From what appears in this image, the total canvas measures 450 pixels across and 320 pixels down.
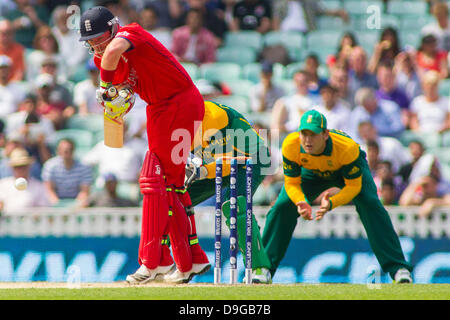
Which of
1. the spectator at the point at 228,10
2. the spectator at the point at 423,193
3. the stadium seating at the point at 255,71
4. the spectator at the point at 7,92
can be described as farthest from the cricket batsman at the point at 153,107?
the spectator at the point at 228,10

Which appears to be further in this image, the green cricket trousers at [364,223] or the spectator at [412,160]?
the spectator at [412,160]

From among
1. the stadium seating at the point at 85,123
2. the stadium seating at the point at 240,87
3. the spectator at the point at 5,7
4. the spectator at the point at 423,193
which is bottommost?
the spectator at the point at 423,193

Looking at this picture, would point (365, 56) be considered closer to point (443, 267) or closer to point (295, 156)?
point (443, 267)

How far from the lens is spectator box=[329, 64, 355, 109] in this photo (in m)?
12.3

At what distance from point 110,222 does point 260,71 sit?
159 inches

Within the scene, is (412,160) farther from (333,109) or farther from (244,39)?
(244,39)

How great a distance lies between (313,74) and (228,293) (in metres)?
6.83

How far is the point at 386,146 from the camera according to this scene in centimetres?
1135

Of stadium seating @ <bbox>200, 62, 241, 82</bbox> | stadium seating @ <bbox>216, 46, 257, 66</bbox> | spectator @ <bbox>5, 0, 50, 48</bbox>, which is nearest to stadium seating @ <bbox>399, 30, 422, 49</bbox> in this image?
stadium seating @ <bbox>216, 46, 257, 66</bbox>

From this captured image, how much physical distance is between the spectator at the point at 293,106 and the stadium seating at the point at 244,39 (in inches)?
72.4

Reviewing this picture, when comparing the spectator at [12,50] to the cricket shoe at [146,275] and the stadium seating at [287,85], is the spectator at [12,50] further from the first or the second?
the cricket shoe at [146,275]

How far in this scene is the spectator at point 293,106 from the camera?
465 inches

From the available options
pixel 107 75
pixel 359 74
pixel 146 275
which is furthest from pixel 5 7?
pixel 146 275

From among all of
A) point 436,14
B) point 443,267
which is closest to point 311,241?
point 443,267
